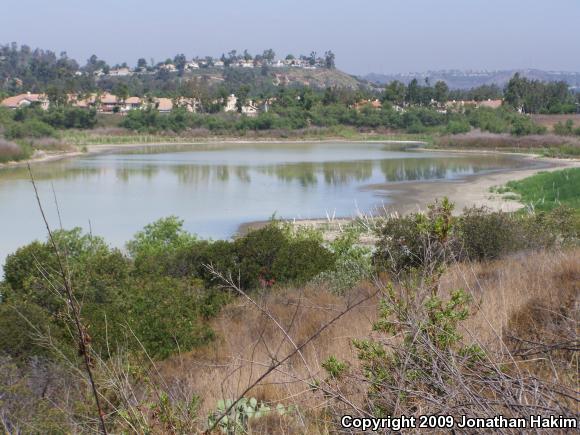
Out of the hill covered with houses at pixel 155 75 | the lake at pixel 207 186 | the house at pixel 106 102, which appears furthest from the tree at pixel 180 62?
the lake at pixel 207 186

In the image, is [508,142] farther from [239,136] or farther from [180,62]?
[180,62]

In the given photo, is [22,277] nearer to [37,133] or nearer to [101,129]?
[37,133]

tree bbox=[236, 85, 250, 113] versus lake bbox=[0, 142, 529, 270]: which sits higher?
tree bbox=[236, 85, 250, 113]

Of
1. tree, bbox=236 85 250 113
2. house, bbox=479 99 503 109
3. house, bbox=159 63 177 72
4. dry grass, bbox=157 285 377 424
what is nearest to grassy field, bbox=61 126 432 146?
house, bbox=479 99 503 109

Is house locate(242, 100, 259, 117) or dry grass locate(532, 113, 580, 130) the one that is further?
house locate(242, 100, 259, 117)

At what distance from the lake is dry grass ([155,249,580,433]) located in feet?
38.3

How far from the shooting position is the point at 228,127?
258 feet

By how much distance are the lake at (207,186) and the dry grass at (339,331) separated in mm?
11688

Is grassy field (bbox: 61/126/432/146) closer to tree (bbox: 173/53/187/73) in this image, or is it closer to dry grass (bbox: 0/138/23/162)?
dry grass (bbox: 0/138/23/162)

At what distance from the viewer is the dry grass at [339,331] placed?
11.7 ft

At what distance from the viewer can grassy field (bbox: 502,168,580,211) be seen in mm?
24178

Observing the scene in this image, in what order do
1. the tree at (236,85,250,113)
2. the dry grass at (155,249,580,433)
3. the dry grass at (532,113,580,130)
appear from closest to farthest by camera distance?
1. the dry grass at (155,249,580,433)
2. the dry grass at (532,113,580,130)
3. the tree at (236,85,250,113)

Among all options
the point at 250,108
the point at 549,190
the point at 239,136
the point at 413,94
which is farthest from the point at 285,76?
the point at 549,190

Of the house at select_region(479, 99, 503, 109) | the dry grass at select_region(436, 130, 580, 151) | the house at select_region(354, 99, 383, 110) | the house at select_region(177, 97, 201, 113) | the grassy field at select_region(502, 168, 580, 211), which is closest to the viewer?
the grassy field at select_region(502, 168, 580, 211)
